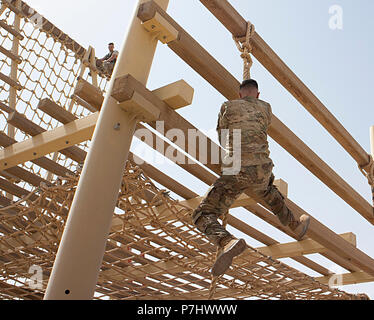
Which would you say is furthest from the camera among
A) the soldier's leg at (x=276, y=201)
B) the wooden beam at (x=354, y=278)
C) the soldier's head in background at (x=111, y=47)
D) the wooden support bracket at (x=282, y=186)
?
the soldier's head in background at (x=111, y=47)

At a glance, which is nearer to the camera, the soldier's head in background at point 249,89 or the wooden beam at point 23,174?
the soldier's head in background at point 249,89

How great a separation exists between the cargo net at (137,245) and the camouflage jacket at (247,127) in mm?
683

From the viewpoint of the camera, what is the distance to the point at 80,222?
81.2 inches

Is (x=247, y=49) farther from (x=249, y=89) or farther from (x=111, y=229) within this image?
(x=111, y=229)

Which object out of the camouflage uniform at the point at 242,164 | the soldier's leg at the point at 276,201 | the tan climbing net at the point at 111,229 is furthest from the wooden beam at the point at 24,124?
the soldier's leg at the point at 276,201

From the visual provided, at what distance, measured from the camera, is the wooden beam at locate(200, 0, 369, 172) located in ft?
9.47

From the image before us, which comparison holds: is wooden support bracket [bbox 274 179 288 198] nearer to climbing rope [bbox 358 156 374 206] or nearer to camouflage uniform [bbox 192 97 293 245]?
camouflage uniform [bbox 192 97 293 245]

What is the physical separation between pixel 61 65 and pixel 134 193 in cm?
273

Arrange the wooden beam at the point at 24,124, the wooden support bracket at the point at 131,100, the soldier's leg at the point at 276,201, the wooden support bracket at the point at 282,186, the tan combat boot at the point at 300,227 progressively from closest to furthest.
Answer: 1. the wooden support bracket at the point at 131,100
2. the soldier's leg at the point at 276,201
3. the tan combat boot at the point at 300,227
4. the wooden beam at the point at 24,124
5. the wooden support bracket at the point at 282,186

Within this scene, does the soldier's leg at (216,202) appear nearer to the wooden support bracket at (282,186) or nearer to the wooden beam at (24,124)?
the wooden support bracket at (282,186)

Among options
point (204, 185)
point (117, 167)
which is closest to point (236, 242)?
point (117, 167)

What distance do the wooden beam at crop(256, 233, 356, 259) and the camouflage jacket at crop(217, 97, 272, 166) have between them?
215 centimetres

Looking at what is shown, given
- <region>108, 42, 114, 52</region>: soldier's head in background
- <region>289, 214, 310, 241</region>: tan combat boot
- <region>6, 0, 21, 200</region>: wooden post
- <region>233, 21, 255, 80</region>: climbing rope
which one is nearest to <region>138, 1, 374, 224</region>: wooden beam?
<region>233, 21, 255, 80</region>: climbing rope

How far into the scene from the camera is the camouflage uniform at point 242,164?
2416mm
